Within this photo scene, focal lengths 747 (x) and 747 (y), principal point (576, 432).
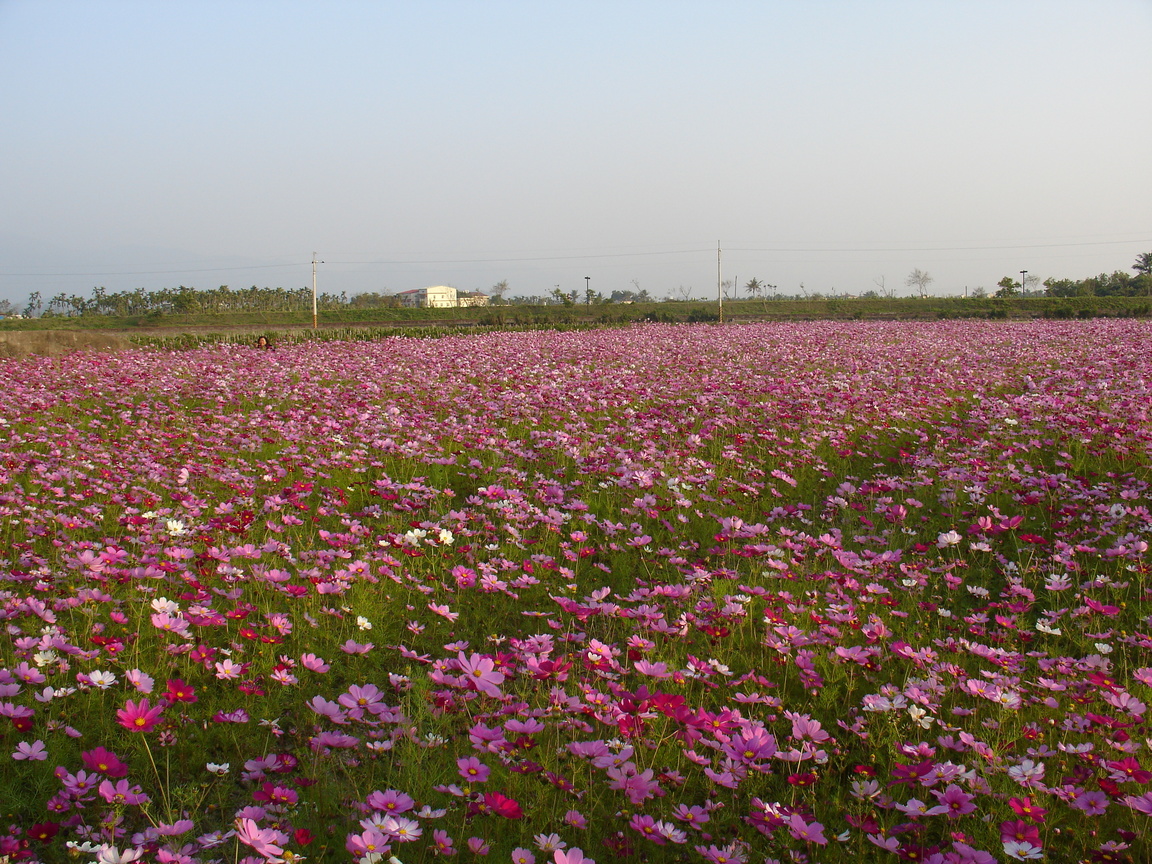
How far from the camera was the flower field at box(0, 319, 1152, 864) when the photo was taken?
201 centimetres

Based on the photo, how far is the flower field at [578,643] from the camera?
2014mm

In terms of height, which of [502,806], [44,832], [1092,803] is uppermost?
[502,806]

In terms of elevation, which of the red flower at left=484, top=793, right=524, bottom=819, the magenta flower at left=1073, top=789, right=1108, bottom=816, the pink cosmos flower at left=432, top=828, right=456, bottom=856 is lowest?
the magenta flower at left=1073, top=789, right=1108, bottom=816

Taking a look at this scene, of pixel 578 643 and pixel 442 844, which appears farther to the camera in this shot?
pixel 578 643

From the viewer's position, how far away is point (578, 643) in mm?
3188

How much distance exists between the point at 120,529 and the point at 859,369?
10.6m

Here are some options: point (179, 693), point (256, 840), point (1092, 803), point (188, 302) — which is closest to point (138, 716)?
point (179, 693)

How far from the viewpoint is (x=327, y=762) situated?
2410 millimetres

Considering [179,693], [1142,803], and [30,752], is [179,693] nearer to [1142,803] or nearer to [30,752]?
[30,752]

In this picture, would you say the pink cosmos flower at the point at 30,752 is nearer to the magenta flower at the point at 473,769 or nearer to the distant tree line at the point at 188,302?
the magenta flower at the point at 473,769

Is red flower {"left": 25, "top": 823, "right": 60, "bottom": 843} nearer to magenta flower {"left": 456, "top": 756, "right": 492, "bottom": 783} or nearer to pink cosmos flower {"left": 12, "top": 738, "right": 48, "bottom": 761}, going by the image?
pink cosmos flower {"left": 12, "top": 738, "right": 48, "bottom": 761}

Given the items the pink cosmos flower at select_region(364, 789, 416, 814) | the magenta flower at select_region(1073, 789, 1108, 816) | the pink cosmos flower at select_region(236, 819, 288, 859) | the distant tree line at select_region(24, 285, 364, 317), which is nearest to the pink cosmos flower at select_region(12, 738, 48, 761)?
the pink cosmos flower at select_region(236, 819, 288, 859)

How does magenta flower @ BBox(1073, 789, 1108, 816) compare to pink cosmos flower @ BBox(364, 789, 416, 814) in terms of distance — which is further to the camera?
magenta flower @ BBox(1073, 789, 1108, 816)

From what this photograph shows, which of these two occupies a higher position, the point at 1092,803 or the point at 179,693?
the point at 179,693
